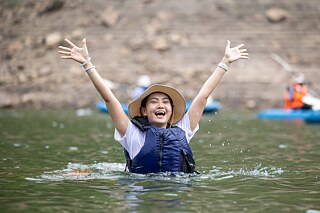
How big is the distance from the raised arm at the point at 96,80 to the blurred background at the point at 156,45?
70.6 feet

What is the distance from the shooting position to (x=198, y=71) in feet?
101

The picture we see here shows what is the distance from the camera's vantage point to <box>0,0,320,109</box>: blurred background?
3000 centimetres

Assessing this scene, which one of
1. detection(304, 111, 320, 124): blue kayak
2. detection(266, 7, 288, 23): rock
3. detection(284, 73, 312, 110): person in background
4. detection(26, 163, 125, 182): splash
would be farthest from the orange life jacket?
detection(26, 163, 125, 182): splash

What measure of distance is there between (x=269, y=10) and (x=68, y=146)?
77.2ft

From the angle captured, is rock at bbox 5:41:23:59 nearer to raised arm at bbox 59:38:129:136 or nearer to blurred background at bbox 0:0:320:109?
blurred background at bbox 0:0:320:109

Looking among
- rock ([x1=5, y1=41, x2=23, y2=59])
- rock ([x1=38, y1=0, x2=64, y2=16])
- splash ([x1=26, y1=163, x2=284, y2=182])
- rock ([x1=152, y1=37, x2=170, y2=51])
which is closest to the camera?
splash ([x1=26, y1=163, x2=284, y2=182])

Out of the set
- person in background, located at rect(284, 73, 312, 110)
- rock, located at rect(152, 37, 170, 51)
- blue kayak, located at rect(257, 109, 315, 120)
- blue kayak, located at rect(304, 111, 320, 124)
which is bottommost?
blue kayak, located at rect(304, 111, 320, 124)

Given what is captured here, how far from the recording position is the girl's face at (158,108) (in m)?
7.32

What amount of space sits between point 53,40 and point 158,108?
26.5 metres

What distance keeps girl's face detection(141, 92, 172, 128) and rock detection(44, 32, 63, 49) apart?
26.2 m

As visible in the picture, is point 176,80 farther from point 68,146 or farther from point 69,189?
point 69,189

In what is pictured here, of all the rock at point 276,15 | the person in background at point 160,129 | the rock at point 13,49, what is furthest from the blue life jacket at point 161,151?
the rock at point 13,49

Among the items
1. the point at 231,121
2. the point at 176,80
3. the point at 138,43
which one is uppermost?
the point at 138,43

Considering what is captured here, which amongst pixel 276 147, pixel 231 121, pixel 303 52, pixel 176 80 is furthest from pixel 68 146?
pixel 303 52
